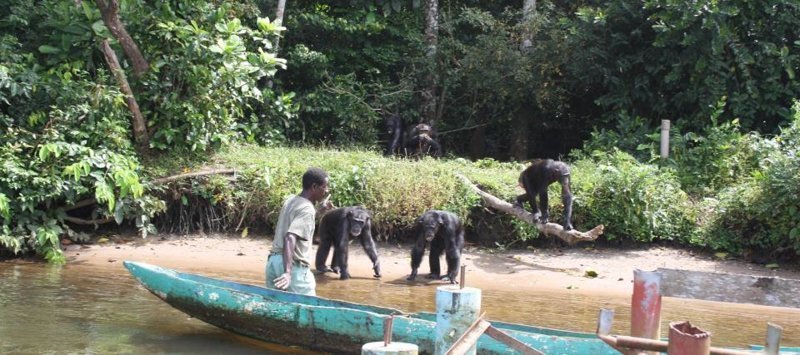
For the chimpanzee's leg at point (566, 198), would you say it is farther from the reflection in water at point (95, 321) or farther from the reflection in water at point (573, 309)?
the reflection in water at point (95, 321)

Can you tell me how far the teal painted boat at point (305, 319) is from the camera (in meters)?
7.82

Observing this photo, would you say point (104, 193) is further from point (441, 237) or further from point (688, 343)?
point (688, 343)

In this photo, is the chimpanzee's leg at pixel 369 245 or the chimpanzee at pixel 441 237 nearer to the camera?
the chimpanzee at pixel 441 237

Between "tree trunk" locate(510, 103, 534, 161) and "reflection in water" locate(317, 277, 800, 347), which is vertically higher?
"tree trunk" locate(510, 103, 534, 161)

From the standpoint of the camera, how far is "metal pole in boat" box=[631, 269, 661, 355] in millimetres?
5527

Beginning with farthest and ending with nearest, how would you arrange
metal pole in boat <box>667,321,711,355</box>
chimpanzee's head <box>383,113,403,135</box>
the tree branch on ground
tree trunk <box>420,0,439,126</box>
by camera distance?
tree trunk <box>420,0,439,126</box>, chimpanzee's head <box>383,113,403,135</box>, the tree branch on ground, metal pole in boat <box>667,321,711,355</box>

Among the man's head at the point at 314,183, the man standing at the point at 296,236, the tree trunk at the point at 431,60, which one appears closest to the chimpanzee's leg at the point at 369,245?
the man standing at the point at 296,236

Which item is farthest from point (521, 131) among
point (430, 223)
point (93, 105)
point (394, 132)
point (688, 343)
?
point (688, 343)

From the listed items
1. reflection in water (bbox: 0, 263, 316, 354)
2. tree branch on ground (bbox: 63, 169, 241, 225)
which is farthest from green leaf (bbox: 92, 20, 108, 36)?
reflection in water (bbox: 0, 263, 316, 354)

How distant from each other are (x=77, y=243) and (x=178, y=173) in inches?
74.0

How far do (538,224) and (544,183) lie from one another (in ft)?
1.99

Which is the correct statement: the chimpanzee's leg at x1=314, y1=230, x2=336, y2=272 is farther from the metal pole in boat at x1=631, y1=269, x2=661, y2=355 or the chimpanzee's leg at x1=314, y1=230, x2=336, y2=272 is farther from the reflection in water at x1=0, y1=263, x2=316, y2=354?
the metal pole in boat at x1=631, y1=269, x2=661, y2=355

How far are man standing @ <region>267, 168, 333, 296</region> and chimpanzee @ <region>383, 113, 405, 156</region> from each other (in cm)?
1117

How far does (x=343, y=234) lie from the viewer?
12.5 m
